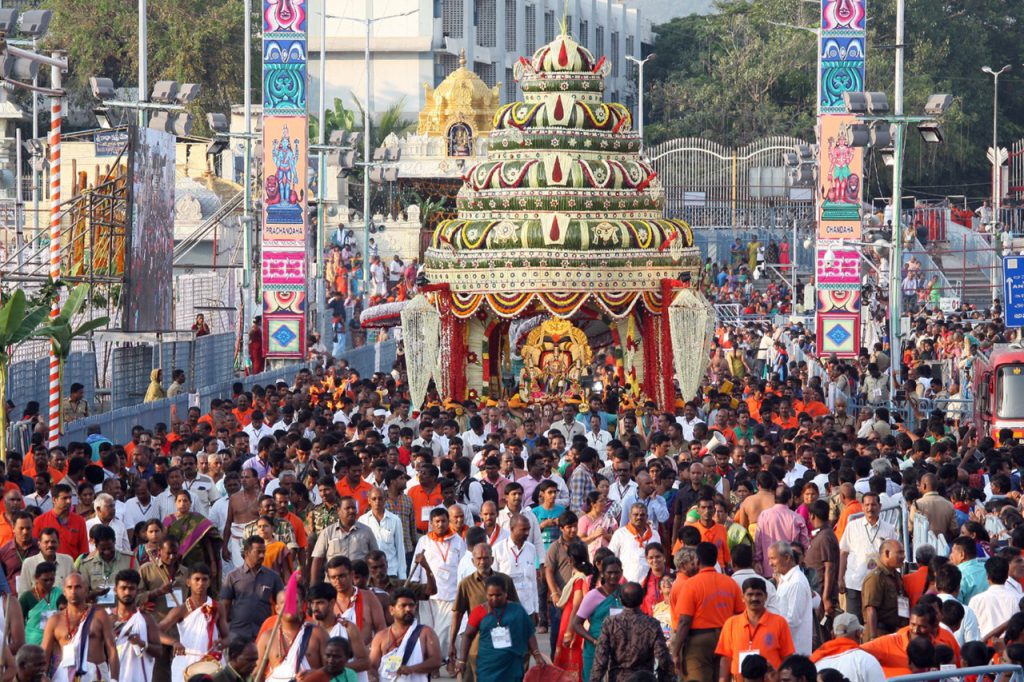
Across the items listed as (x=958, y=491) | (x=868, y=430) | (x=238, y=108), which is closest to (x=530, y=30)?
(x=238, y=108)

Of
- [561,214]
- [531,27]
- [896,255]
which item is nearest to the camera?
[561,214]

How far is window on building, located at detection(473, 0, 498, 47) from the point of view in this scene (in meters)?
72.9

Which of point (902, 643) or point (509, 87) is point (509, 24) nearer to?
point (509, 87)

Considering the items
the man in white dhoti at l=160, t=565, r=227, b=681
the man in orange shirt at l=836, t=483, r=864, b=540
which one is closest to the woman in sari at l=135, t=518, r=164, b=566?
the man in white dhoti at l=160, t=565, r=227, b=681

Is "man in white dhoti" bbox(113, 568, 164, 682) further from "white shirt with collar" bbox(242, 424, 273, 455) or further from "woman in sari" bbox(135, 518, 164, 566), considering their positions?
"white shirt with collar" bbox(242, 424, 273, 455)

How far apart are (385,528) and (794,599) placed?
331 centimetres

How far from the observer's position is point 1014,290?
2536 cm

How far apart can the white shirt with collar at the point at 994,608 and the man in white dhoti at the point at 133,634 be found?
446 centimetres

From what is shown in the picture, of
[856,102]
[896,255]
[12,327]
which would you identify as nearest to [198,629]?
[12,327]

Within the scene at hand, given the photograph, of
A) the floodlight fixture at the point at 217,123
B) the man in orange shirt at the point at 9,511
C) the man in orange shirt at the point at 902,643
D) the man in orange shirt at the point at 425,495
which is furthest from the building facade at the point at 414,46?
the man in orange shirt at the point at 902,643

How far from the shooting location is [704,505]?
1409cm

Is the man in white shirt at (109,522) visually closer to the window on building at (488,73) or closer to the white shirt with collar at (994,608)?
the white shirt with collar at (994,608)

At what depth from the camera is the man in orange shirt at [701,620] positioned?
39.0ft

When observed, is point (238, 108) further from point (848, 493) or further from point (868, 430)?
point (848, 493)
